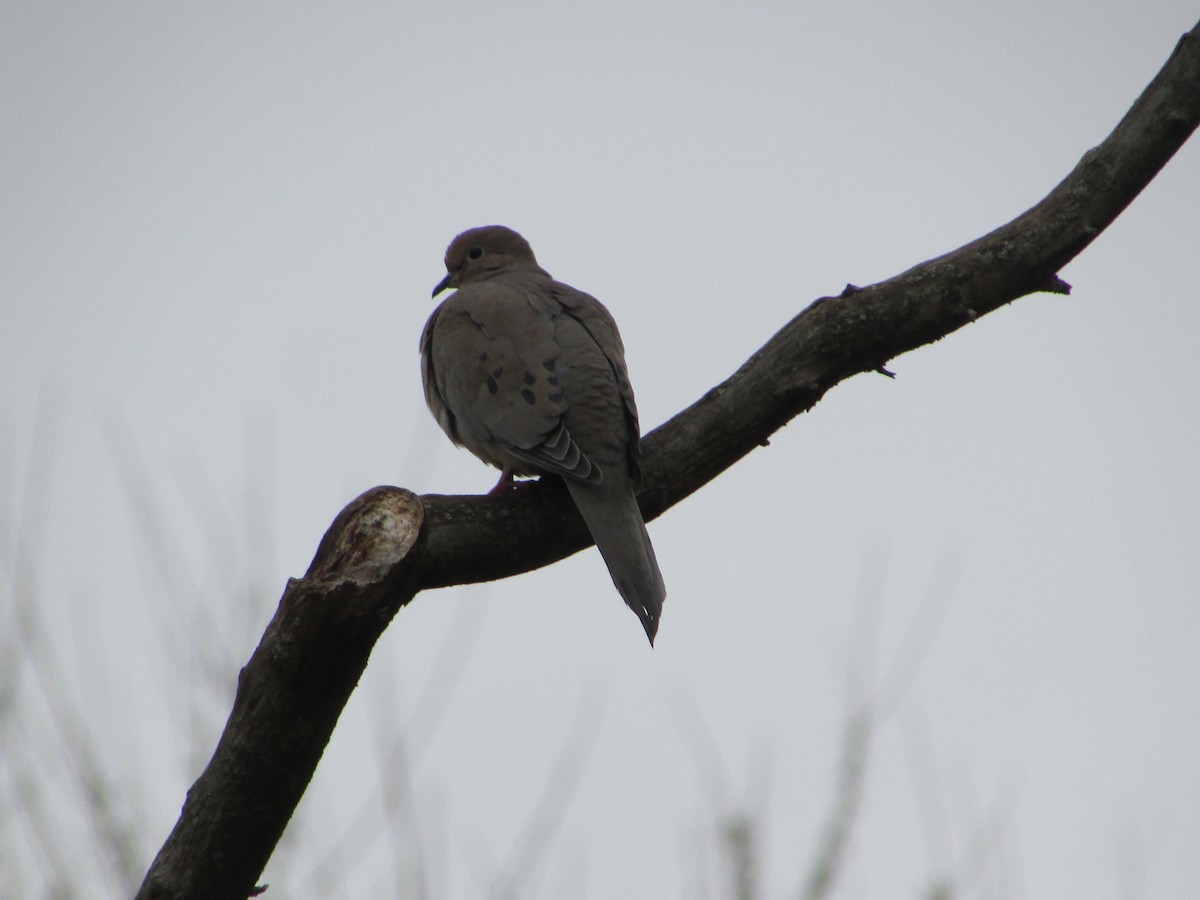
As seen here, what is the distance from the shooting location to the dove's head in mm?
5090

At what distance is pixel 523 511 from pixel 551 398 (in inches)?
32.3

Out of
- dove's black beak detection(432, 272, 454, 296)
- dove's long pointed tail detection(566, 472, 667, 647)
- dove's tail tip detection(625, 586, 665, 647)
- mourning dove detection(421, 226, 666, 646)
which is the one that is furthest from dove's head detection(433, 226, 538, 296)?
dove's tail tip detection(625, 586, 665, 647)

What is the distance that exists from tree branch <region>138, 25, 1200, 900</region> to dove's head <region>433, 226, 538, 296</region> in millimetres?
2038

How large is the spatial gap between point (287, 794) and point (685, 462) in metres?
1.22

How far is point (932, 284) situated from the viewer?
2789mm

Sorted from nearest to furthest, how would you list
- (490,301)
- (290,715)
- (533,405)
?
1. (290,715)
2. (533,405)
3. (490,301)

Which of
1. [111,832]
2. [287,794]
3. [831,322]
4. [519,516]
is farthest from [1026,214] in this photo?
[111,832]

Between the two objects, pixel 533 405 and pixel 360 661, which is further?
pixel 533 405

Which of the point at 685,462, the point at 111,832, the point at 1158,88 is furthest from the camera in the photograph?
the point at 111,832

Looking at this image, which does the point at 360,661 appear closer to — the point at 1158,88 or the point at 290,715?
the point at 290,715

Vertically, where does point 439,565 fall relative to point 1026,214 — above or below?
below

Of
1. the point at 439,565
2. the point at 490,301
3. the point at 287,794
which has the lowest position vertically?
the point at 287,794

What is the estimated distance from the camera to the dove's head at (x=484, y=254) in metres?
5.09

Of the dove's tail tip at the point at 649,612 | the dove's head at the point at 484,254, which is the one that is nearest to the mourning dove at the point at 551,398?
the dove's tail tip at the point at 649,612
